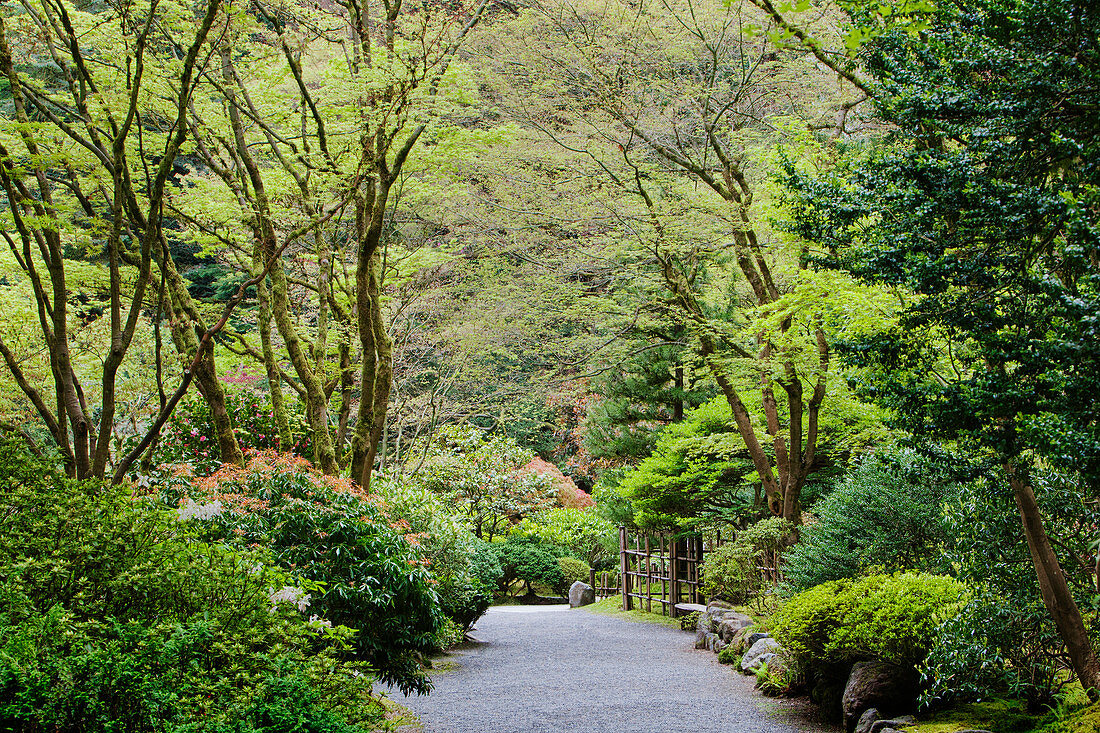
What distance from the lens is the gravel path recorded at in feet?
20.0

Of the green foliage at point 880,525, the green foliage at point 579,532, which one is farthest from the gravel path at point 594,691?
the green foliage at point 579,532

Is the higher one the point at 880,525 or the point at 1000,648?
the point at 880,525

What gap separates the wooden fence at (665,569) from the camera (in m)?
13.9

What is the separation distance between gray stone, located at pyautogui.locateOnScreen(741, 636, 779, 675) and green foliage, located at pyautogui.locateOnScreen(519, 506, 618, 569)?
31.0 feet

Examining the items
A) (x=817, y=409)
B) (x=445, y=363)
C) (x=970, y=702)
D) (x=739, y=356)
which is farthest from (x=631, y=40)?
(x=970, y=702)

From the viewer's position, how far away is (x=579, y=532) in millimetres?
19859

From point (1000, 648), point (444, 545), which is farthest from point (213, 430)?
point (1000, 648)

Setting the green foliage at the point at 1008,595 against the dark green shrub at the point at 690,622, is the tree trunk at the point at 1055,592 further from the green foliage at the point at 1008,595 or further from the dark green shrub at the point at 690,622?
the dark green shrub at the point at 690,622

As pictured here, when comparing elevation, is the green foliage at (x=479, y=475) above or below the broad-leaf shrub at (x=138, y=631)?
above

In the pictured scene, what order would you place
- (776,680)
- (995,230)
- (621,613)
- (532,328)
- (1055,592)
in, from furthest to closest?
(621,613), (532,328), (776,680), (1055,592), (995,230)

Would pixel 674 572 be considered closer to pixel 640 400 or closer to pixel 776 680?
pixel 640 400

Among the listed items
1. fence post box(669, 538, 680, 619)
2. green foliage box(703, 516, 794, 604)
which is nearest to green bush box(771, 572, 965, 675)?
green foliage box(703, 516, 794, 604)

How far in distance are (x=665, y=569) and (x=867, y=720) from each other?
371 inches

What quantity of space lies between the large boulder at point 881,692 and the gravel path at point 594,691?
0.94 ft
